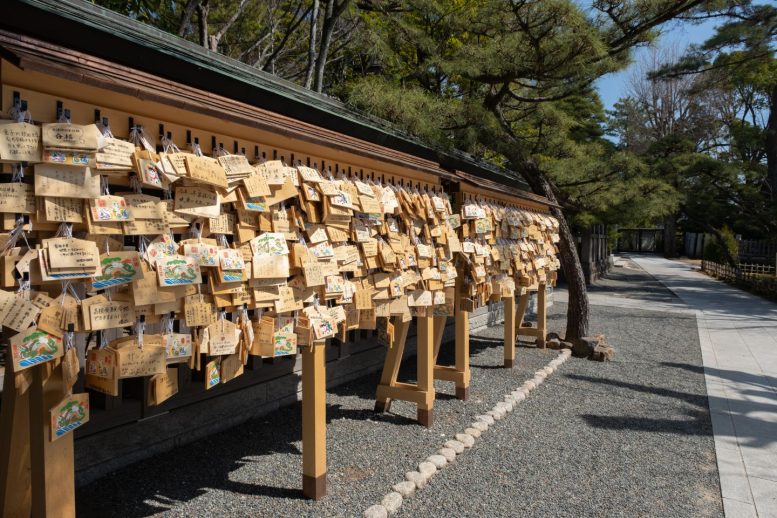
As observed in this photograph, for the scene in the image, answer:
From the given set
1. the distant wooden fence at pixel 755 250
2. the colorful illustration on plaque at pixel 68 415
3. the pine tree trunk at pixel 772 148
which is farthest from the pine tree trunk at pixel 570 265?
the distant wooden fence at pixel 755 250

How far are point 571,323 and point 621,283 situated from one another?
510 inches

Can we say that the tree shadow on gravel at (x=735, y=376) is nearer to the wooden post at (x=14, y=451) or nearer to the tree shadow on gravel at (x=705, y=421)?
the tree shadow on gravel at (x=705, y=421)

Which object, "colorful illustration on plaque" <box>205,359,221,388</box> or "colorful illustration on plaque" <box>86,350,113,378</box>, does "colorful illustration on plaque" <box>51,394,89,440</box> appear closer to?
"colorful illustration on plaque" <box>86,350,113,378</box>

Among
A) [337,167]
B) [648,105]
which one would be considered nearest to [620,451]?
[337,167]

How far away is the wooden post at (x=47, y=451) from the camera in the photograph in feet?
5.55

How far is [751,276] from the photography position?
1714 centimetres

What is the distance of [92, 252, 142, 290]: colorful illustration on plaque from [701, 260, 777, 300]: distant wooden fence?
17.3 meters

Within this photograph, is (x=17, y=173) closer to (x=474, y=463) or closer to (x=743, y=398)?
(x=474, y=463)

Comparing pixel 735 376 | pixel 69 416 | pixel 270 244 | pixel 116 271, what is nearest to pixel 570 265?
pixel 735 376

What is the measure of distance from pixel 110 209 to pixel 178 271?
332 millimetres

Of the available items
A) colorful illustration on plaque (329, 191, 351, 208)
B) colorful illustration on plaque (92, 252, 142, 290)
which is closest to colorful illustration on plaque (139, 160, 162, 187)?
colorful illustration on plaque (92, 252, 142, 290)

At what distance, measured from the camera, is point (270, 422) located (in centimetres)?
416

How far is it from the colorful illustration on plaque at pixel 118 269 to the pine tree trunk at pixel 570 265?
642cm

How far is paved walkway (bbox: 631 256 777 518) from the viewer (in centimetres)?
338
